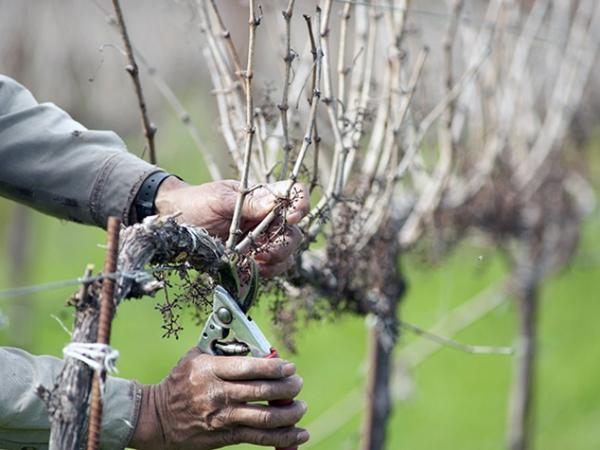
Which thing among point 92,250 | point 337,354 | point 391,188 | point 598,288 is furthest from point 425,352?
point 391,188

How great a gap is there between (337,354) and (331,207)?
9.00m

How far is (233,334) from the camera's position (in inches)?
87.3

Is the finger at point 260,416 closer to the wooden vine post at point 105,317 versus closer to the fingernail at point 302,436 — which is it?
the fingernail at point 302,436

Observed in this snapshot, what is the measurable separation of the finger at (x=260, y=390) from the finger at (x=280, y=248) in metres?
0.41

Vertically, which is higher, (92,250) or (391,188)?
(92,250)

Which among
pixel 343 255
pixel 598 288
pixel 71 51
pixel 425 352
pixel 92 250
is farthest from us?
pixel 92 250

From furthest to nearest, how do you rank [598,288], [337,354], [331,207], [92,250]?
[92,250] → [598,288] → [337,354] → [331,207]

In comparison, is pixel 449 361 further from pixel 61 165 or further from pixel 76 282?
pixel 76 282

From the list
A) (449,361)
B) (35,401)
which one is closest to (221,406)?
(35,401)

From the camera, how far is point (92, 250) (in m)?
15.5

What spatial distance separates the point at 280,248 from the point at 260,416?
493mm

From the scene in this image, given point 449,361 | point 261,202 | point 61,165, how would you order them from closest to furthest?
1. point 261,202
2. point 61,165
3. point 449,361

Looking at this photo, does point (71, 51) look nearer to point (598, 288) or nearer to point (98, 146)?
point (598, 288)

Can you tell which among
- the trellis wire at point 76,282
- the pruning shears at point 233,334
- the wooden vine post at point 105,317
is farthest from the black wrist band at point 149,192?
the wooden vine post at point 105,317
